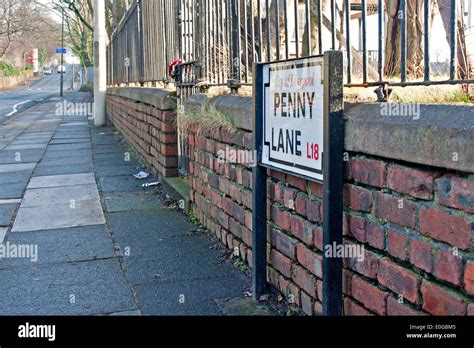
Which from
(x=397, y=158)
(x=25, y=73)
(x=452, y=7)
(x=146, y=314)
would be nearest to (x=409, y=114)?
(x=397, y=158)

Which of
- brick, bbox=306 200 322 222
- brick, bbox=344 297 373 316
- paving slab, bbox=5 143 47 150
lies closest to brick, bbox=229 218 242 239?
brick, bbox=306 200 322 222

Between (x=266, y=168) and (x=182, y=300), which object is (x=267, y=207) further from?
(x=182, y=300)

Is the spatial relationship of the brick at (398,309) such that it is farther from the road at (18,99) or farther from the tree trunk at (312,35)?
the road at (18,99)

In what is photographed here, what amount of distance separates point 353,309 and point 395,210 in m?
0.60

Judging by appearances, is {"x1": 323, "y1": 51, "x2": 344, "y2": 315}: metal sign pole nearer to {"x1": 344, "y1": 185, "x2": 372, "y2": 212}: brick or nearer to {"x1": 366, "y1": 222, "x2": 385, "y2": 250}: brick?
{"x1": 344, "y1": 185, "x2": 372, "y2": 212}: brick

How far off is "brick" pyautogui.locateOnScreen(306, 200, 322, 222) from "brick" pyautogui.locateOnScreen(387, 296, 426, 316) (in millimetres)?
690

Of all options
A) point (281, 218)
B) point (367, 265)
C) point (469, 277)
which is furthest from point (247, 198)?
point (469, 277)

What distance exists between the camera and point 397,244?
263 centimetres

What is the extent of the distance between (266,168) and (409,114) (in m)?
1.41

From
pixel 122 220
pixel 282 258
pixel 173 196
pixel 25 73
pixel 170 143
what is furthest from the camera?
pixel 25 73

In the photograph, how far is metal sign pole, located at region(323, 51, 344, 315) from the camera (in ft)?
9.70

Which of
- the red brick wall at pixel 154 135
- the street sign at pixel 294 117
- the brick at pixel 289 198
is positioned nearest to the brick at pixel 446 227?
the street sign at pixel 294 117

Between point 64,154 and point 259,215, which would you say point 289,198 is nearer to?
point 259,215

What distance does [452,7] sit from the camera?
8.50 ft
